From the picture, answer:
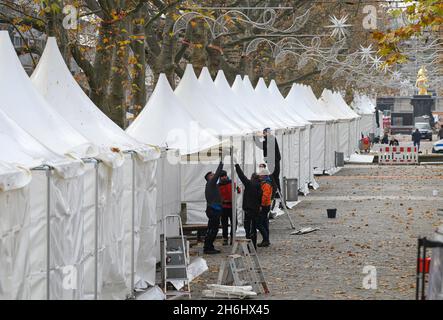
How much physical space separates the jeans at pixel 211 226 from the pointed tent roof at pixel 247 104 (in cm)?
973

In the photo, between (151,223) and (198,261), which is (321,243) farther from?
(151,223)

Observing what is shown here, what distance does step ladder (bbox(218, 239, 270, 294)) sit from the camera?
18.7 meters

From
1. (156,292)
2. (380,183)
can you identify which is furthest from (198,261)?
(380,183)

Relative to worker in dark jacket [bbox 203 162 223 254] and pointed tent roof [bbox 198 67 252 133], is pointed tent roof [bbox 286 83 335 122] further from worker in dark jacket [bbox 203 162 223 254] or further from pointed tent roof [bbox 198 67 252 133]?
worker in dark jacket [bbox 203 162 223 254]

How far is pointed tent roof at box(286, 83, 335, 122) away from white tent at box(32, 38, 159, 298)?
93.6 feet

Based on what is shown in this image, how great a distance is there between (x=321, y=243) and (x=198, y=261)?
16.0 feet

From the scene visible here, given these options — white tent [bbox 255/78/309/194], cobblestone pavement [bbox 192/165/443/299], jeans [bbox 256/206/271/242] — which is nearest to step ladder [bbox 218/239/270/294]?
cobblestone pavement [bbox 192/165/443/299]

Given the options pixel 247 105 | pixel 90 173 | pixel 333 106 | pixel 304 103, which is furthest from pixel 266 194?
pixel 333 106

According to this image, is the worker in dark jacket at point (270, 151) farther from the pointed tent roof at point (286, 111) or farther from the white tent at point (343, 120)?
the white tent at point (343, 120)

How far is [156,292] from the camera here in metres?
18.3

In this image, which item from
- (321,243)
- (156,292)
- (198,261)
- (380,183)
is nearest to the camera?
(156,292)

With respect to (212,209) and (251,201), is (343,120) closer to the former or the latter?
(251,201)

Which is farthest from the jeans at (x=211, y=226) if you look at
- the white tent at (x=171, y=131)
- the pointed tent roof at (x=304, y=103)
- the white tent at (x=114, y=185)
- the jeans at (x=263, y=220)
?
the pointed tent roof at (x=304, y=103)

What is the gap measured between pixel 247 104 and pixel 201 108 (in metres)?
7.46
